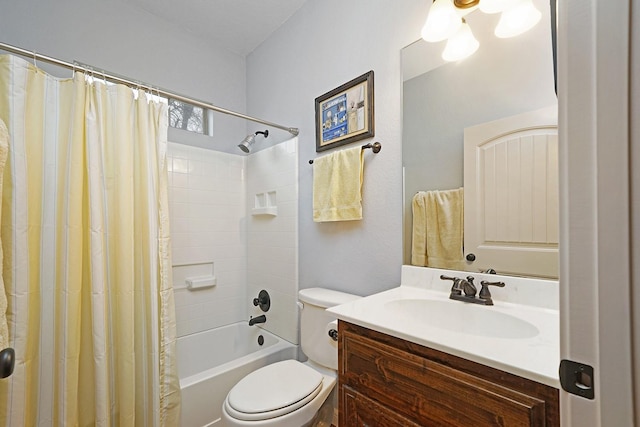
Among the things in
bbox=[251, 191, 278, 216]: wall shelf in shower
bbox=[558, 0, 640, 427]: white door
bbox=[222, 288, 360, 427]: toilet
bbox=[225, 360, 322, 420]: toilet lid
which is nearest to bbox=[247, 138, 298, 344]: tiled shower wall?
bbox=[251, 191, 278, 216]: wall shelf in shower

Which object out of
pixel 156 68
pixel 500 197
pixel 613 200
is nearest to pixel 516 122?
pixel 500 197

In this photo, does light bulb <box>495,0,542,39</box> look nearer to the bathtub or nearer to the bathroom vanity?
the bathroom vanity

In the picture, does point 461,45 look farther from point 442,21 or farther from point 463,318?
point 463,318

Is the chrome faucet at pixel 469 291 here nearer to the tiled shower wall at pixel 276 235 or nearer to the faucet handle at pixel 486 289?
the faucet handle at pixel 486 289

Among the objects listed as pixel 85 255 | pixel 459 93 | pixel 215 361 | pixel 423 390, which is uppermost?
pixel 459 93

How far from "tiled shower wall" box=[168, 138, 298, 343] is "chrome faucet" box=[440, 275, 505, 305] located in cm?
106

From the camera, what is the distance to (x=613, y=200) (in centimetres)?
37

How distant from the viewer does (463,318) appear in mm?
1022

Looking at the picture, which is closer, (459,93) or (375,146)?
(459,93)

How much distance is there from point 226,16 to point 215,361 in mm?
2493

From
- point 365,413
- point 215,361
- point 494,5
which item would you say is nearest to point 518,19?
point 494,5

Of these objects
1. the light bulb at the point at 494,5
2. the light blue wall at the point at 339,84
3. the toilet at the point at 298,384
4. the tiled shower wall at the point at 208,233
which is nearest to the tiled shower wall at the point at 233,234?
the tiled shower wall at the point at 208,233

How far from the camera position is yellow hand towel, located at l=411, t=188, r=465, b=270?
1.18m

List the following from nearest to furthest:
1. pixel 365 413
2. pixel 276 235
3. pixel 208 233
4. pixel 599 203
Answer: pixel 599 203
pixel 365 413
pixel 276 235
pixel 208 233
